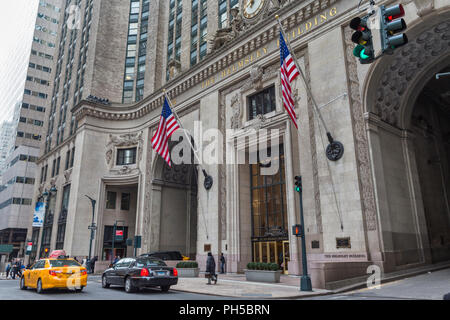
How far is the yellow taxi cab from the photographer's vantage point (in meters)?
13.4

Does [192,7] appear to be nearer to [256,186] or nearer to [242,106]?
[242,106]

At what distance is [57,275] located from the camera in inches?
528

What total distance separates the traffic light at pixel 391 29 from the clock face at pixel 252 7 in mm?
21391

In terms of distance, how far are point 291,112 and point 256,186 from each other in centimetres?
880

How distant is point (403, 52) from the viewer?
19.6 metres

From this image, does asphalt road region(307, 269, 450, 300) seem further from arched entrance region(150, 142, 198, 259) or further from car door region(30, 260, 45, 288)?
arched entrance region(150, 142, 198, 259)

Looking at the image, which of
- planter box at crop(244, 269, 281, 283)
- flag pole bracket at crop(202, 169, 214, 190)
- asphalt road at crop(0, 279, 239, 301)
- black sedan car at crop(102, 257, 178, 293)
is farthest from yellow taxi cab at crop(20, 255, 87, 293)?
flag pole bracket at crop(202, 169, 214, 190)

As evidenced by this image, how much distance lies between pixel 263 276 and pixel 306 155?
7762 millimetres

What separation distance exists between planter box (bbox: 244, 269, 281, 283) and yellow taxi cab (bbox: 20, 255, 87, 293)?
347 inches

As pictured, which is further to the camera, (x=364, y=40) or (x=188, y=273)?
(x=188, y=273)

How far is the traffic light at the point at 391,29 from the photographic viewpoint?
7203 millimetres

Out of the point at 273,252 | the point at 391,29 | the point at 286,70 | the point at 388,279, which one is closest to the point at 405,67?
the point at 286,70

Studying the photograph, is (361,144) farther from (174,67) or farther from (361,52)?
(174,67)
